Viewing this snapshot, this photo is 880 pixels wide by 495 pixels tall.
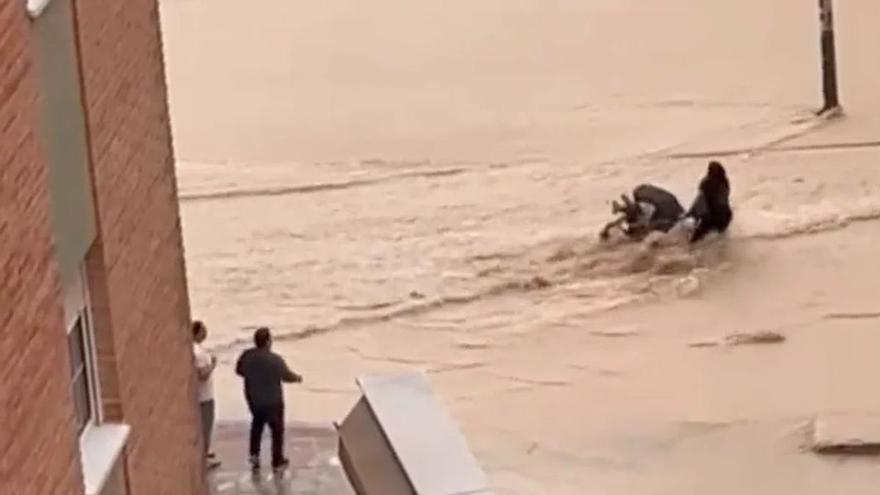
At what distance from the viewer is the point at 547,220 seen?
867 inches

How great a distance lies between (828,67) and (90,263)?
1620cm

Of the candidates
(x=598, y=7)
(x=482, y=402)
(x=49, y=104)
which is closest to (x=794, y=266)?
(x=482, y=402)

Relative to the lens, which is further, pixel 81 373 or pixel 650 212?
pixel 650 212

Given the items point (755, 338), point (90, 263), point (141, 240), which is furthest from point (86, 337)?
point (755, 338)

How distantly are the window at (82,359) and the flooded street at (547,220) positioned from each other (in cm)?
697

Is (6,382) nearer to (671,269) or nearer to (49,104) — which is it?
(49,104)

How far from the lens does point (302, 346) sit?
1964 centimetres

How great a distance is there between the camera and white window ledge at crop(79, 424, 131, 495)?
948cm

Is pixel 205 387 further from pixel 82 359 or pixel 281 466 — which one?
pixel 82 359

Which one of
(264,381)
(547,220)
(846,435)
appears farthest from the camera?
(547,220)

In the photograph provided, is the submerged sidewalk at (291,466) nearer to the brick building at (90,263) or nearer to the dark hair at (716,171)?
the brick building at (90,263)

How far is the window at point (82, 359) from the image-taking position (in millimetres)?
10043

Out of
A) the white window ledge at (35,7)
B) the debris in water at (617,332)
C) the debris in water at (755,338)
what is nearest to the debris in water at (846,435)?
the debris in water at (755,338)

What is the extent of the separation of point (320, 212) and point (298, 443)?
6501mm
